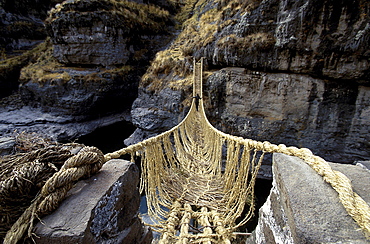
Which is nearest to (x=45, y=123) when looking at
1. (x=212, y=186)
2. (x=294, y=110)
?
(x=212, y=186)

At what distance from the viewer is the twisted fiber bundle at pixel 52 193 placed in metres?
0.50

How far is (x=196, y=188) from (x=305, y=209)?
1.61 m

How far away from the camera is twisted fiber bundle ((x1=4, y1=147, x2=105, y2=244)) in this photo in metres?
0.50

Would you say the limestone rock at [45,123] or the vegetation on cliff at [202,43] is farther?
the limestone rock at [45,123]

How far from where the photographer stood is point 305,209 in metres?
0.51

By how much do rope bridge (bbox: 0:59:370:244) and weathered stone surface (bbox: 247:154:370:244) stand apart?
3 centimetres

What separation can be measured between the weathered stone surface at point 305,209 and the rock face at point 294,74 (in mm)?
4188

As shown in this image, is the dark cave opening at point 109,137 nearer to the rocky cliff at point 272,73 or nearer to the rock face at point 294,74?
the rocky cliff at point 272,73

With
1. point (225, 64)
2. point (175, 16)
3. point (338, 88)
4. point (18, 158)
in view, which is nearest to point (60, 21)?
point (175, 16)

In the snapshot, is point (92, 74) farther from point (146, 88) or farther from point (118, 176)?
point (118, 176)

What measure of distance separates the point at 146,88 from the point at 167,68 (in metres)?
1.14

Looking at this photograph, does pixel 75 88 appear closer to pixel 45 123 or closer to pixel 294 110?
pixel 45 123

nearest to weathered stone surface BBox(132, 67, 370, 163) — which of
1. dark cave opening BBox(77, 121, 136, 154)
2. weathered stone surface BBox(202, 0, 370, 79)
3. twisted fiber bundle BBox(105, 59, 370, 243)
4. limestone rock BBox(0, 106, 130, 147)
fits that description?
weathered stone surface BBox(202, 0, 370, 79)

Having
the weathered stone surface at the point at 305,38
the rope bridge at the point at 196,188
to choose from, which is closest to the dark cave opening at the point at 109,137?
the rope bridge at the point at 196,188
